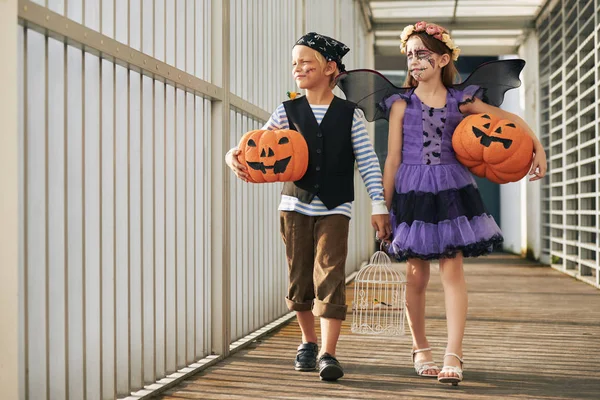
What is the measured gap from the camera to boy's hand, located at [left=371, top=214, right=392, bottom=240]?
9.55 feet

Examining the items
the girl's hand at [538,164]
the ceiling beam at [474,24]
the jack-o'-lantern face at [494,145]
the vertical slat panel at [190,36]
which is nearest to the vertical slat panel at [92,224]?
the vertical slat panel at [190,36]

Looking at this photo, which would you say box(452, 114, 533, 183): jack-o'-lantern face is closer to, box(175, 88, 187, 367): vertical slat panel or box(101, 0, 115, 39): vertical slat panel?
box(175, 88, 187, 367): vertical slat panel

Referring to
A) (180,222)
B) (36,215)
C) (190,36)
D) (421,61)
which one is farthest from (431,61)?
(36,215)

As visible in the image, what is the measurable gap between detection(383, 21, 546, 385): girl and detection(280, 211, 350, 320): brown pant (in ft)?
0.71

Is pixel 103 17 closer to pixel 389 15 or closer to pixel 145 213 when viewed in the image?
pixel 145 213

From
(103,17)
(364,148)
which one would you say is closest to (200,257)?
(364,148)

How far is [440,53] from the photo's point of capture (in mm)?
2961

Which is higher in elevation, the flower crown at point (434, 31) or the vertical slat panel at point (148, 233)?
the flower crown at point (434, 31)

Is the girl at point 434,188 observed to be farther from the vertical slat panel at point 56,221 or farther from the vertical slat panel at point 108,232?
the vertical slat panel at point 56,221

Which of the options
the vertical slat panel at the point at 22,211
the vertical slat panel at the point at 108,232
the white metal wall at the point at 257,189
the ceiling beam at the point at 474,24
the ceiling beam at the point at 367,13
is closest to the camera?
the vertical slat panel at the point at 22,211

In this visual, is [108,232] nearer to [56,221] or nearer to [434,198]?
[56,221]

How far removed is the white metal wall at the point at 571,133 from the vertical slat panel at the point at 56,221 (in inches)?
211

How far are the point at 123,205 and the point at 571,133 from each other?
648 cm

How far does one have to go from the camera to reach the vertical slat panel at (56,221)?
2.02 metres
